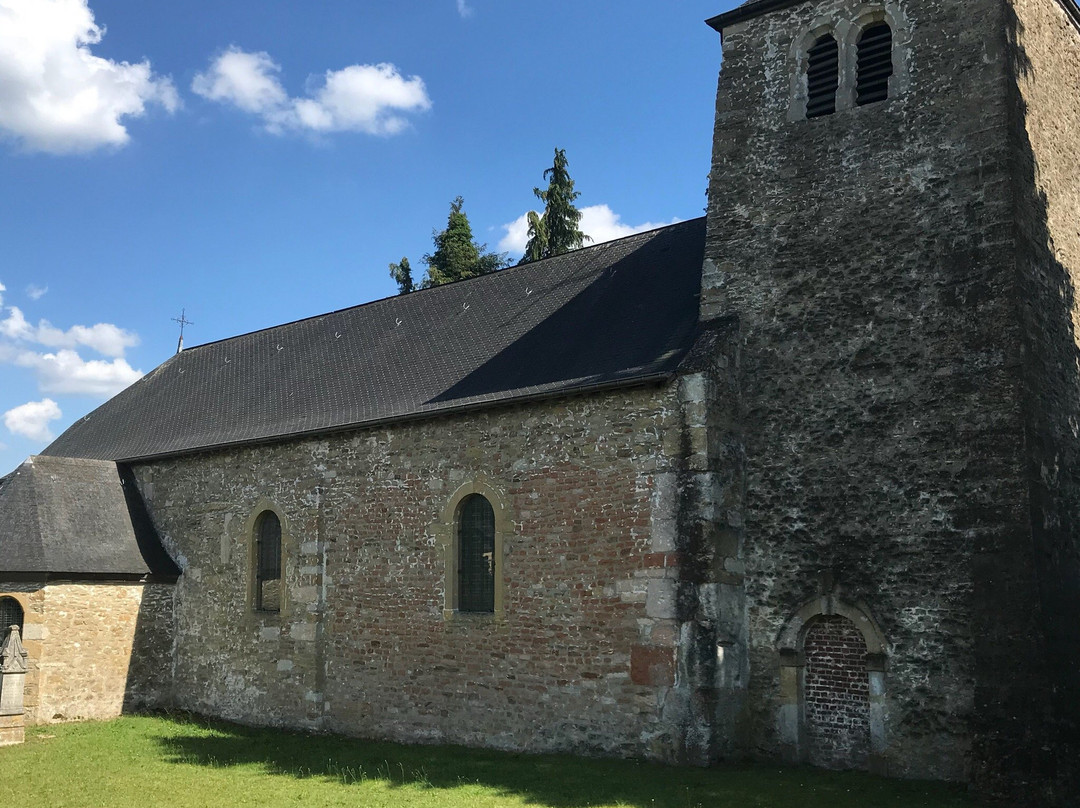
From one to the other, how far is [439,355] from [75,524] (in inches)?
282

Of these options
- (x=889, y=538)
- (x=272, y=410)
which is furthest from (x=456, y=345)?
(x=889, y=538)

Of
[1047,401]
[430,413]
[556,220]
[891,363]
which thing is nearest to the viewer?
[1047,401]

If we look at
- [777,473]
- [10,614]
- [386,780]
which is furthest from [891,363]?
[10,614]

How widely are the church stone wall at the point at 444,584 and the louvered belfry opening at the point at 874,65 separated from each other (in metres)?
4.44

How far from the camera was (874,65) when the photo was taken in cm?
1244

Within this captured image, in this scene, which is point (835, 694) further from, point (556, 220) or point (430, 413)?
point (556, 220)

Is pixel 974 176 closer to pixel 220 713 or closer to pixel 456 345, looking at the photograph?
pixel 456 345

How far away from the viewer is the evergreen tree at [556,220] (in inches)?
1303

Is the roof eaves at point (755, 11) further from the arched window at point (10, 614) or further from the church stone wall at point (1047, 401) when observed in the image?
the arched window at point (10, 614)

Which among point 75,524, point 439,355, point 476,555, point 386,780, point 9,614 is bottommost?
point 386,780

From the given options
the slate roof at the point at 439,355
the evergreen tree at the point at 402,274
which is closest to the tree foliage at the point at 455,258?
the evergreen tree at the point at 402,274

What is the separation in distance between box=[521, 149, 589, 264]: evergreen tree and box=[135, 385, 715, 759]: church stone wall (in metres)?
17.5

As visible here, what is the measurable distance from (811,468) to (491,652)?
468 cm

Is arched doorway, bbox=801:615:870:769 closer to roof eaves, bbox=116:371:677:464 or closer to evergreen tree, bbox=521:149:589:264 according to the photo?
roof eaves, bbox=116:371:677:464
